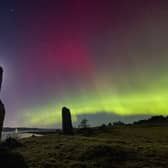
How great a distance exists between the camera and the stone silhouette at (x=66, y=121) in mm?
47531

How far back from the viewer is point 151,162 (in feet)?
74.8

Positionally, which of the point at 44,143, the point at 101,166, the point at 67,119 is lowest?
the point at 101,166

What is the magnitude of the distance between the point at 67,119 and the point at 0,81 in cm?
1940

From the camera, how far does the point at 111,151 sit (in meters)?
25.5

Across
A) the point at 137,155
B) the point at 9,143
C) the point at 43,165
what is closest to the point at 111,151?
the point at 137,155

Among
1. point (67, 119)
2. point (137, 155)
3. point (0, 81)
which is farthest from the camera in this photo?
point (67, 119)

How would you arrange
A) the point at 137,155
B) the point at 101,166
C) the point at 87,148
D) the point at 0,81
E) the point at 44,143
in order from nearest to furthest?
the point at 101,166
the point at 137,155
the point at 87,148
the point at 0,81
the point at 44,143

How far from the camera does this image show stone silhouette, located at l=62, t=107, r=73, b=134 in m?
47.5

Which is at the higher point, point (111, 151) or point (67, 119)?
point (67, 119)

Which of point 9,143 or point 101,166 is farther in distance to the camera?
point 9,143

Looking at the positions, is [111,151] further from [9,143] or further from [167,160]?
[9,143]

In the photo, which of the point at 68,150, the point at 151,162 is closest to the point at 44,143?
the point at 68,150

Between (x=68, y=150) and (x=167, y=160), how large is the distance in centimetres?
911

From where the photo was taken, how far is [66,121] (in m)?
47.8
